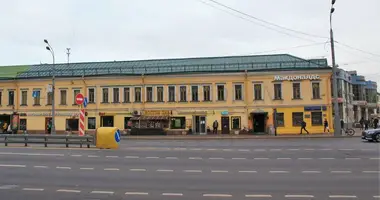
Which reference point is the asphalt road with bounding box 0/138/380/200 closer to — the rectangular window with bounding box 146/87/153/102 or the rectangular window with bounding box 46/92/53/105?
the rectangular window with bounding box 146/87/153/102

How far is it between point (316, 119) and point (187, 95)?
15.1 meters

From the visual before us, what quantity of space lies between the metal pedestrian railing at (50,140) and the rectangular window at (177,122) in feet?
69.6

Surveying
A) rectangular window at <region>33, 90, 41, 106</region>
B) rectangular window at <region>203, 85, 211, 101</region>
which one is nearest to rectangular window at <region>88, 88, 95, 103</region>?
rectangular window at <region>33, 90, 41, 106</region>

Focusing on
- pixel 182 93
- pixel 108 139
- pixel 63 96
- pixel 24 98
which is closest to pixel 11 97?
pixel 24 98

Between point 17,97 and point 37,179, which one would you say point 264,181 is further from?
point 17,97

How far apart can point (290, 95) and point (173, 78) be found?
13.9m

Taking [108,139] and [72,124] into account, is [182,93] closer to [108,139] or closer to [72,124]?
[72,124]

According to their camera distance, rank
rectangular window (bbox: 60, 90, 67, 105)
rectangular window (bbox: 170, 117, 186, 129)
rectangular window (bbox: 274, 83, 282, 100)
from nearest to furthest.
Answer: rectangular window (bbox: 274, 83, 282, 100) < rectangular window (bbox: 170, 117, 186, 129) < rectangular window (bbox: 60, 90, 67, 105)

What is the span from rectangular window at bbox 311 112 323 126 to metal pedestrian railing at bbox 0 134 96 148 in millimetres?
27320

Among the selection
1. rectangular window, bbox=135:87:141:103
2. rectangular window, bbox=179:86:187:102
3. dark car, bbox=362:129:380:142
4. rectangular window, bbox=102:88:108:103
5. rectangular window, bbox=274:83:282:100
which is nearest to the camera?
dark car, bbox=362:129:380:142

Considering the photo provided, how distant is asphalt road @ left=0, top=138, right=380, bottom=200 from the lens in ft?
27.8

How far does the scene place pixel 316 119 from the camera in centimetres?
3997

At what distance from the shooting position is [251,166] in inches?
517

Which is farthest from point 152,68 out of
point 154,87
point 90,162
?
point 90,162
